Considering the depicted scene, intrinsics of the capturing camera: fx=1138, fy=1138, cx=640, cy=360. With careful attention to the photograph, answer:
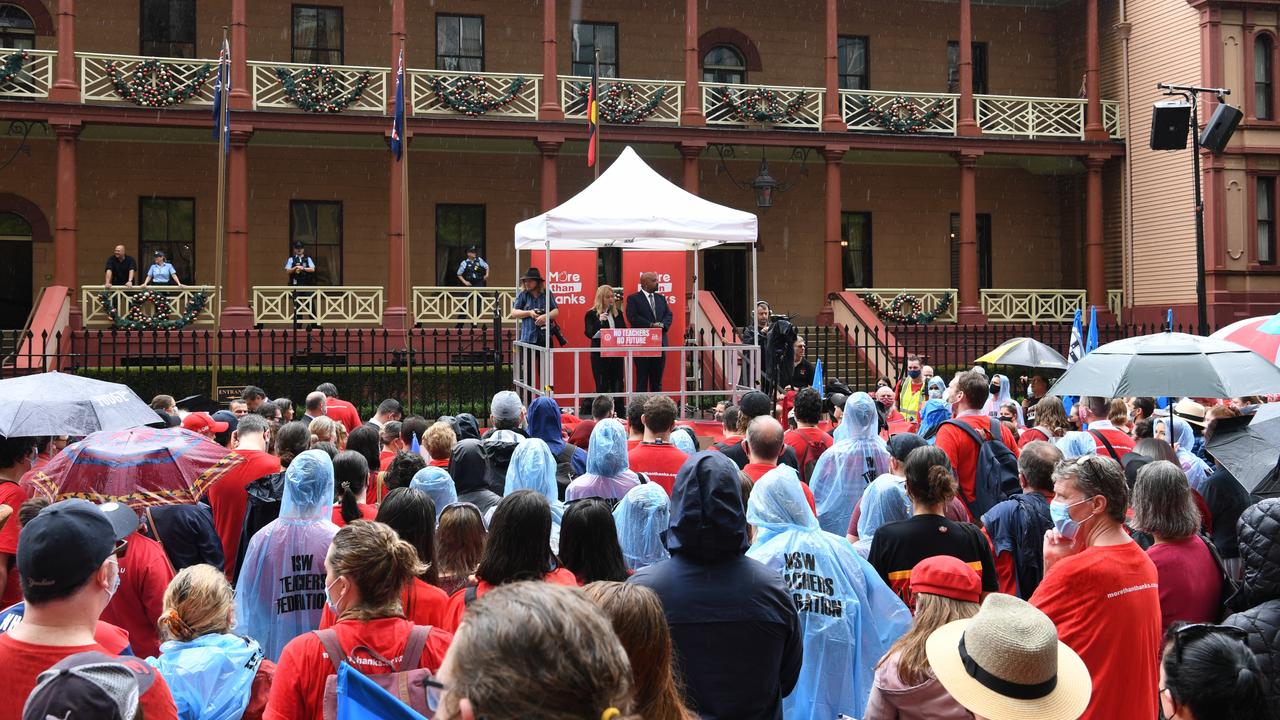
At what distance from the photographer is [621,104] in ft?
77.3

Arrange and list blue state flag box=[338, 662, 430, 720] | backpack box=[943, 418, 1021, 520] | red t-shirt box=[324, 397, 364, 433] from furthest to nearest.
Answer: red t-shirt box=[324, 397, 364, 433] < backpack box=[943, 418, 1021, 520] < blue state flag box=[338, 662, 430, 720]

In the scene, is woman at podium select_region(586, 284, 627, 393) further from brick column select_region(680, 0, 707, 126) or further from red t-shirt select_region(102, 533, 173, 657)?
red t-shirt select_region(102, 533, 173, 657)

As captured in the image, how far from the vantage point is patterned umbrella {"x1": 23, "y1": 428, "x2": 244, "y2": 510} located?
5.51 m

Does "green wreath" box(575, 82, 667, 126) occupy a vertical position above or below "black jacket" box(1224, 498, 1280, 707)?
above

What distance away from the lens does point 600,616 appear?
2.02m

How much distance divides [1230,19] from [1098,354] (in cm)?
2064

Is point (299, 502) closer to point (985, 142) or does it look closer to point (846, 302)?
point (846, 302)

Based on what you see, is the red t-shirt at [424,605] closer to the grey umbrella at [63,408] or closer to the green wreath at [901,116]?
the grey umbrella at [63,408]

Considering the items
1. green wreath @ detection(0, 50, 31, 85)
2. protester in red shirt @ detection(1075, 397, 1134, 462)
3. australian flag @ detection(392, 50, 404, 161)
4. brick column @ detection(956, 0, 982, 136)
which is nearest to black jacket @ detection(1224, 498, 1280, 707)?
protester in red shirt @ detection(1075, 397, 1134, 462)

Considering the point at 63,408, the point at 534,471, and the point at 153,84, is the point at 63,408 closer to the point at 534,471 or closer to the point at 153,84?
the point at 534,471

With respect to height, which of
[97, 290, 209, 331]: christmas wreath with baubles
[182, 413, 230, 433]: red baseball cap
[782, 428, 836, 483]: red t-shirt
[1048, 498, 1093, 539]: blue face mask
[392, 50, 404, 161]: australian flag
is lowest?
[1048, 498, 1093, 539]: blue face mask

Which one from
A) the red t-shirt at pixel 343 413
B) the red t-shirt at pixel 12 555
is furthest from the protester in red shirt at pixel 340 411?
the red t-shirt at pixel 12 555

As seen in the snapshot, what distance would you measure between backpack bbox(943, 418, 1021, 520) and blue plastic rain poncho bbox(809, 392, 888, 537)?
1.94ft

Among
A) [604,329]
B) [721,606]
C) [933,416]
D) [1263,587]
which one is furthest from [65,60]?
[1263,587]
